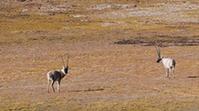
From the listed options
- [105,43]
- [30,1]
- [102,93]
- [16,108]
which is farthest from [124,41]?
[30,1]

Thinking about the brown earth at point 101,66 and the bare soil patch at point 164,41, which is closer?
the brown earth at point 101,66

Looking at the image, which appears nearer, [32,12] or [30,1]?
[32,12]

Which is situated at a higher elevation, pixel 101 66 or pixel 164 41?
pixel 101 66

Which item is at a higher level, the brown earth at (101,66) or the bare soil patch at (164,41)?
the brown earth at (101,66)

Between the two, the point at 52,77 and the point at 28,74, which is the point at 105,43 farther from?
the point at 52,77

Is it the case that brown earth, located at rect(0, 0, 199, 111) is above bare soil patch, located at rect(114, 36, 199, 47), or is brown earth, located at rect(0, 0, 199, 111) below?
above

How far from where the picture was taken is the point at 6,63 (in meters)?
56.7

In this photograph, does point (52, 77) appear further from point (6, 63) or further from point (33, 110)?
point (6, 63)

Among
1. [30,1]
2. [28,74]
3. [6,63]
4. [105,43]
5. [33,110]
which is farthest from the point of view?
[30,1]

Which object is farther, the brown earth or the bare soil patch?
the bare soil patch

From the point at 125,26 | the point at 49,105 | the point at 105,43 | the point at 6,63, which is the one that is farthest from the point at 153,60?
the point at 125,26

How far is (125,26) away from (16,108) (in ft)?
227

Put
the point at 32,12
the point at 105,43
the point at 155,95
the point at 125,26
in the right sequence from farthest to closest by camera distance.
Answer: the point at 32,12 → the point at 125,26 → the point at 105,43 → the point at 155,95

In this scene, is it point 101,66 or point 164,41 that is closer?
point 101,66
